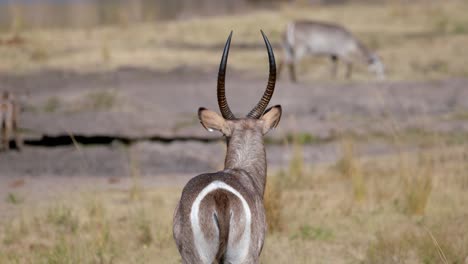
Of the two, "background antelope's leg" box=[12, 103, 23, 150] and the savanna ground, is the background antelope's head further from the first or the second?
the savanna ground

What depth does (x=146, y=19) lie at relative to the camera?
94.0 feet

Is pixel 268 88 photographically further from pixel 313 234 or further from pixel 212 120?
pixel 313 234

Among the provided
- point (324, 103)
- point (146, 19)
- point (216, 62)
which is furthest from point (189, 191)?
point (146, 19)

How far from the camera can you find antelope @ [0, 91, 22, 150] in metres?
12.2

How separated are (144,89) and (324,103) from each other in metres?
3.16

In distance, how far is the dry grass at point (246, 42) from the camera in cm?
2009

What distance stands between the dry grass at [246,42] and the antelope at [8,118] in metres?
6.84

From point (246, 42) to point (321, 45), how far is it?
2.49 m

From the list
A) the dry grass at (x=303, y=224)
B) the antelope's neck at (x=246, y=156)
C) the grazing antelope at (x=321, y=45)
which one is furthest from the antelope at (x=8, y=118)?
the grazing antelope at (x=321, y=45)

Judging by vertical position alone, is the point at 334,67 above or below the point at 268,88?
below

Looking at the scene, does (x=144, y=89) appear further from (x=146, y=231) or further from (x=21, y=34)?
(x=146, y=231)

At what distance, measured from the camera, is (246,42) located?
23.2 m

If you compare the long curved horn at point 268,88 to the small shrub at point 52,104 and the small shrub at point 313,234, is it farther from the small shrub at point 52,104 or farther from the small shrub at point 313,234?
the small shrub at point 52,104

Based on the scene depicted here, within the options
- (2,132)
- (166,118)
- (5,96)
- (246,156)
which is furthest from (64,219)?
(166,118)
